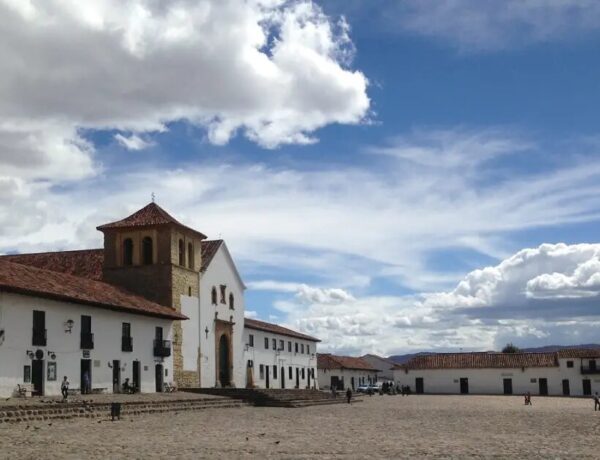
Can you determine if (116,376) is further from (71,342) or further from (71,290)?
(71,290)

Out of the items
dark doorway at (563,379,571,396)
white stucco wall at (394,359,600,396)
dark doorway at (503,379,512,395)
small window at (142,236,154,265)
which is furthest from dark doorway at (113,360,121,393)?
dark doorway at (563,379,571,396)

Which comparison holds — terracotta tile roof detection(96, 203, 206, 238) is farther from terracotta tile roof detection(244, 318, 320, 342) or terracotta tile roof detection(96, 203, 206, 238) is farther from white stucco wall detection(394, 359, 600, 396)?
white stucco wall detection(394, 359, 600, 396)

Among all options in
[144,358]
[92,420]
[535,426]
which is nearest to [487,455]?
[535,426]

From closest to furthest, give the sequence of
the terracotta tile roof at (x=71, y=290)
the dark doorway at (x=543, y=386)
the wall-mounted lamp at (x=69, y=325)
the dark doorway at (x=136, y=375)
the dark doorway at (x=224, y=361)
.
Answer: the terracotta tile roof at (x=71, y=290) → the wall-mounted lamp at (x=69, y=325) → the dark doorway at (x=136, y=375) → the dark doorway at (x=224, y=361) → the dark doorway at (x=543, y=386)

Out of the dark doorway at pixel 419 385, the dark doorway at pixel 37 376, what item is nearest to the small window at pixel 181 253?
the dark doorway at pixel 37 376

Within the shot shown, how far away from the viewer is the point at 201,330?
1843 inches

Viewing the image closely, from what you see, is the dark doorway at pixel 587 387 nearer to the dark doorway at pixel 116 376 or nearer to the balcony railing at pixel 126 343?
the balcony railing at pixel 126 343

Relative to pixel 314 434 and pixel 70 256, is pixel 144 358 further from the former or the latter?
pixel 314 434

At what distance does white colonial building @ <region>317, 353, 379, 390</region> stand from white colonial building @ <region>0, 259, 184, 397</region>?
133 ft

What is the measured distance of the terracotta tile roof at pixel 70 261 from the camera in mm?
48125

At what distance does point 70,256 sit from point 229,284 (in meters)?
10.4

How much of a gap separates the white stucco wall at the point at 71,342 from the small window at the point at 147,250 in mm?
5077

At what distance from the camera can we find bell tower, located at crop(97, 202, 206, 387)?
145 ft

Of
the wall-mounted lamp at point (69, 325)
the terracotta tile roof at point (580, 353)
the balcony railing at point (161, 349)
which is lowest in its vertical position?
the terracotta tile roof at point (580, 353)
